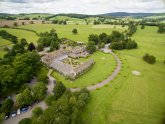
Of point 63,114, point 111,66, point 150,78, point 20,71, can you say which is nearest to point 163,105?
point 150,78

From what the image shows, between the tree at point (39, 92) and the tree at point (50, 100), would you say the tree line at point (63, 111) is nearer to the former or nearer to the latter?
the tree at point (50, 100)

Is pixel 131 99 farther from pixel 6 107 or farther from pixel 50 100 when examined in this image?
pixel 6 107

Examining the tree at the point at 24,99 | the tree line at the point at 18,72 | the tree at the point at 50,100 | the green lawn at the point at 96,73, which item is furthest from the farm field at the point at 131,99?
the tree line at the point at 18,72

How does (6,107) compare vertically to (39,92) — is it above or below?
below

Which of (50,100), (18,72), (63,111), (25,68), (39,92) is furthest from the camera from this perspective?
(25,68)

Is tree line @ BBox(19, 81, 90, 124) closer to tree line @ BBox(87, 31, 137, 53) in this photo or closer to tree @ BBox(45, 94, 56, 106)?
tree @ BBox(45, 94, 56, 106)

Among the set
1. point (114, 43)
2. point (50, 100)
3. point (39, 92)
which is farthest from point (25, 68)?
point (114, 43)
